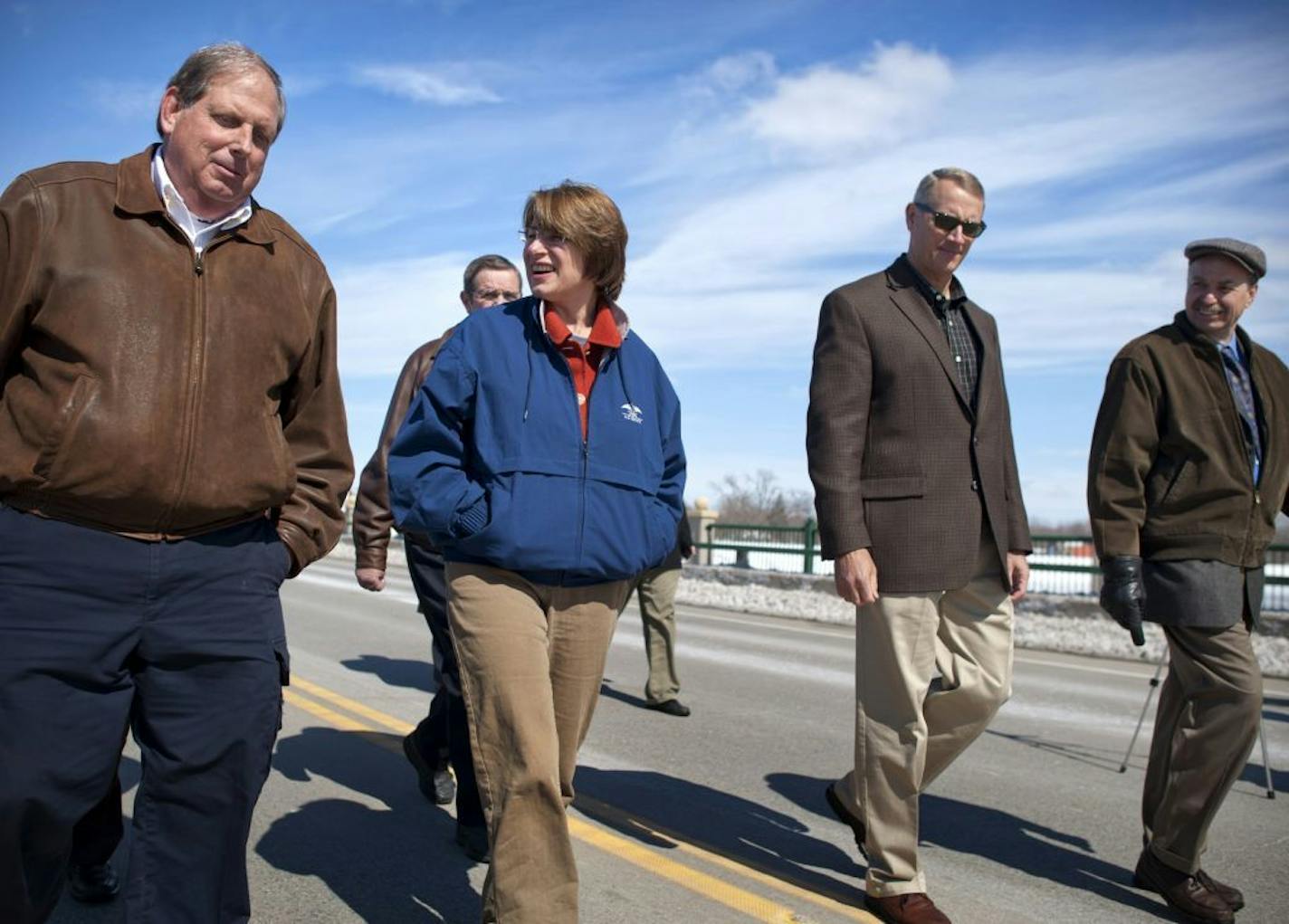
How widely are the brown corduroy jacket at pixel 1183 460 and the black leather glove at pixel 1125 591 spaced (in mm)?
53

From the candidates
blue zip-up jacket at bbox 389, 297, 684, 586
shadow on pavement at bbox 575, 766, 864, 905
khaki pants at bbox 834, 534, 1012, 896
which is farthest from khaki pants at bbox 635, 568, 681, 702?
blue zip-up jacket at bbox 389, 297, 684, 586

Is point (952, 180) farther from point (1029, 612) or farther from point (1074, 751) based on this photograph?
point (1029, 612)

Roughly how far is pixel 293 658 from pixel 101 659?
26.1ft

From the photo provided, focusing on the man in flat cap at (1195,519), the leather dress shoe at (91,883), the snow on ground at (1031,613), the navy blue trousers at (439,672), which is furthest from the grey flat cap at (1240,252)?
the snow on ground at (1031,613)

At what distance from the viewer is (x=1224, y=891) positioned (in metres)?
4.47

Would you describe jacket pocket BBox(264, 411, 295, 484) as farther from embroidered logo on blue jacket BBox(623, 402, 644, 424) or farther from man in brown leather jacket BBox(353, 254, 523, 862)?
man in brown leather jacket BBox(353, 254, 523, 862)

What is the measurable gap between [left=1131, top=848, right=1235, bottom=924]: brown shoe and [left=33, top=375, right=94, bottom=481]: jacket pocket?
12.5ft

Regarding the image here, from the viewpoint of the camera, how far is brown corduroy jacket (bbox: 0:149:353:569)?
2699mm

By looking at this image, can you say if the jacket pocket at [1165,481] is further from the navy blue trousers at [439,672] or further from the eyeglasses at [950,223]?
the navy blue trousers at [439,672]

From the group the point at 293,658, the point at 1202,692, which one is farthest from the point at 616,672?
the point at 1202,692

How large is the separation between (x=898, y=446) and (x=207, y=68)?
2.50 m

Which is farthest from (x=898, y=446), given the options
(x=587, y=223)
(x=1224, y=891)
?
(x=1224, y=891)

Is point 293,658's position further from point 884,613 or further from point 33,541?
point 33,541

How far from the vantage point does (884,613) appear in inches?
169
